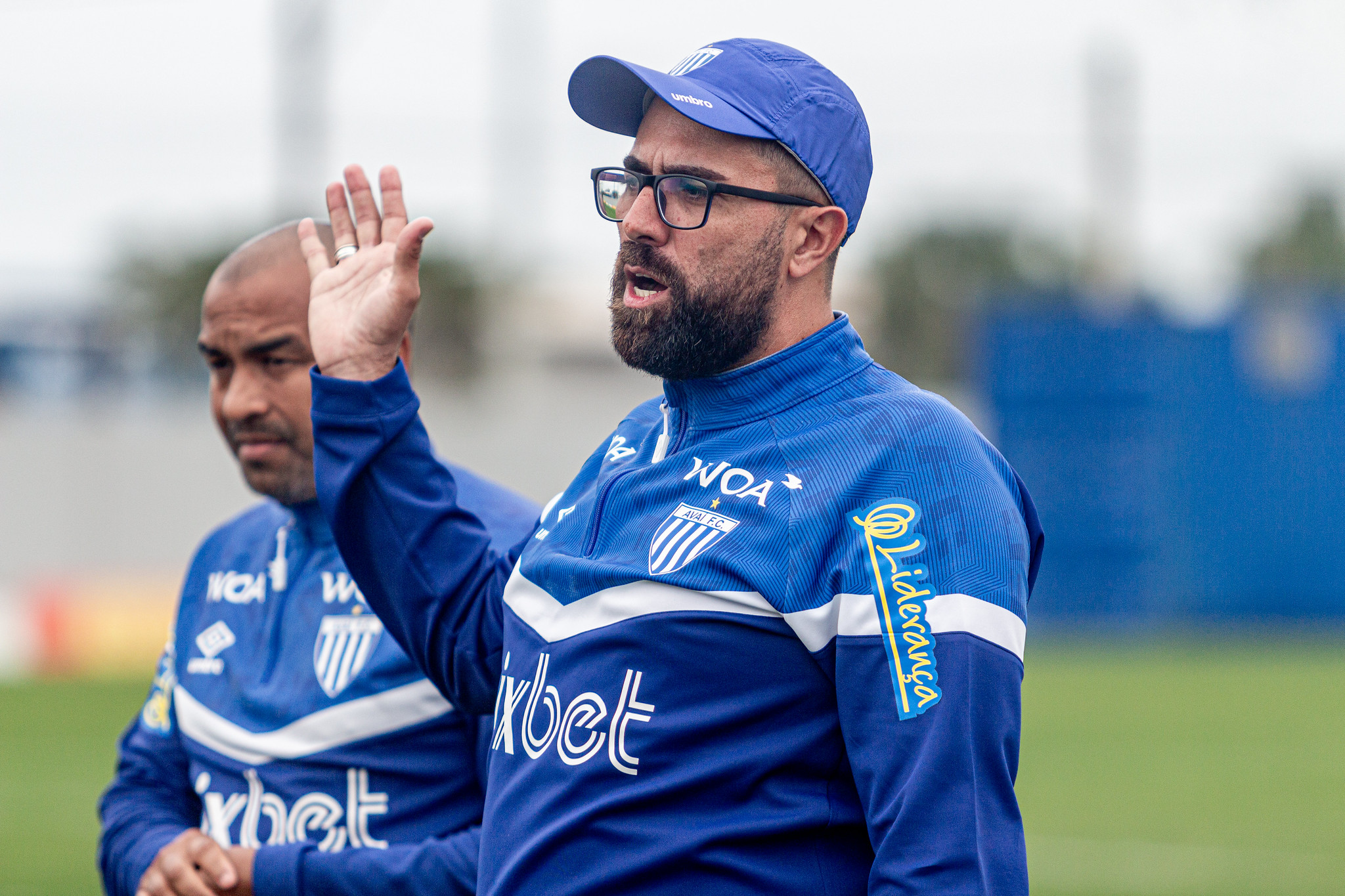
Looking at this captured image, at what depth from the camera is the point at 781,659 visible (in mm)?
2205

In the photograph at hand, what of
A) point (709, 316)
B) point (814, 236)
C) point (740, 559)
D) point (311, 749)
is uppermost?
point (814, 236)

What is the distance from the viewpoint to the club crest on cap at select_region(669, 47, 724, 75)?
2525mm

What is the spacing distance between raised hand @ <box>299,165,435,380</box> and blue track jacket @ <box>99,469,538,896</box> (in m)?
0.38

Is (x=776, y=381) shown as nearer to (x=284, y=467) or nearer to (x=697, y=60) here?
(x=697, y=60)

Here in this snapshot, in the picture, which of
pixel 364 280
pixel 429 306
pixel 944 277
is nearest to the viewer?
pixel 364 280

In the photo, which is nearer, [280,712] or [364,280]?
[364,280]

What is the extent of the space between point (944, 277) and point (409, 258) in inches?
2119

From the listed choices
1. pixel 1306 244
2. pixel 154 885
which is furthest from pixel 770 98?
pixel 1306 244

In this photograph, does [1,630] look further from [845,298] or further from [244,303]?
[845,298]

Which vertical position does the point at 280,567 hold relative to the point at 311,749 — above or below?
above

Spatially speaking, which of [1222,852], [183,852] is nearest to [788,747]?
[183,852]

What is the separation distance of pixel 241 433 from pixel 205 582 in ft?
1.14

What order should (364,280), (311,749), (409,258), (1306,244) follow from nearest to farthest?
1. (409,258)
2. (364,280)
3. (311,749)
4. (1306,244)

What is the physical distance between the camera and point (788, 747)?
221cm
